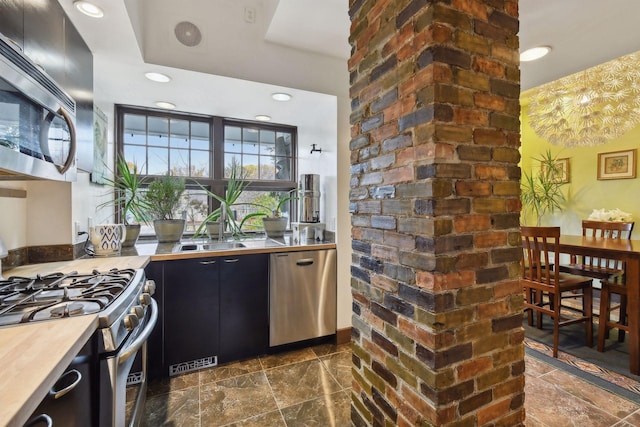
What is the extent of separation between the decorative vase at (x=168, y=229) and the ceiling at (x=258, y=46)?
1036 mm

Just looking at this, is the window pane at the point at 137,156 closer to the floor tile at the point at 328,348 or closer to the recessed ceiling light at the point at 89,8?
the recessed ceiling light at the point at 89,8

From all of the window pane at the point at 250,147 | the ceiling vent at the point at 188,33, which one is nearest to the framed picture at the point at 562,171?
the window pane at the point at 250,147

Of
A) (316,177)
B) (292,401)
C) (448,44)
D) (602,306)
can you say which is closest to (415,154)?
(448,44)

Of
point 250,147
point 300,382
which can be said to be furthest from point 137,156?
point 300,382

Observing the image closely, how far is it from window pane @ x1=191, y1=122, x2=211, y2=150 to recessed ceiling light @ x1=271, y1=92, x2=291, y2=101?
0.93 meters

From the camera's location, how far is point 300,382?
2.00 metres

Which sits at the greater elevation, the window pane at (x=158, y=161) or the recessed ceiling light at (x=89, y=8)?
the recessed ceiling light at (x=89, y=8)

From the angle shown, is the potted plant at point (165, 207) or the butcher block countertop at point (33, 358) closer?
the butcher block countertop at point (33, 358)

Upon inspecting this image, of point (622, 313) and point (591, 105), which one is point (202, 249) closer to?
point (622, 313)

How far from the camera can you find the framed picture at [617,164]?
3480 mm

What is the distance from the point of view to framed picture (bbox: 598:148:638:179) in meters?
3.48

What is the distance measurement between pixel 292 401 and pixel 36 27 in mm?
2291

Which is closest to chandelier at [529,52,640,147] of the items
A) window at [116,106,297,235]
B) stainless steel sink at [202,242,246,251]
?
window at [116,106,297,235]

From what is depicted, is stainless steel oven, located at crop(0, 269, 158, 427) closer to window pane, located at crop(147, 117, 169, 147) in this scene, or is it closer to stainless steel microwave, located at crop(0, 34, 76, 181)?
stainless steel microwave, located at crop(0, 34, 76, 181)
